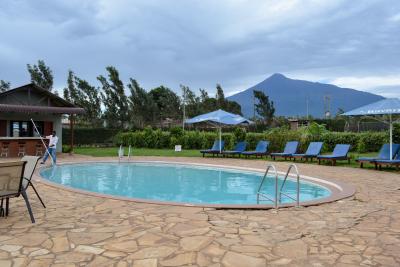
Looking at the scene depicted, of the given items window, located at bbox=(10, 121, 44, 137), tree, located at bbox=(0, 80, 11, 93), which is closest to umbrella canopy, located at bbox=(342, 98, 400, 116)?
window, located at bbox=(10, 121, 44, 137)

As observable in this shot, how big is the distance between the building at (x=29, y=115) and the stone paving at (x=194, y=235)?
1390cm

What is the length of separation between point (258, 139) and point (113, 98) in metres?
20.7

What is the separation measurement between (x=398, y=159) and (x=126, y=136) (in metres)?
20.7

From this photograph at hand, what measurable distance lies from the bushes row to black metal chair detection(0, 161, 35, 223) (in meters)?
15.8

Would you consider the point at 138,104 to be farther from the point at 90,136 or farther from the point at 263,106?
the point at 263,106

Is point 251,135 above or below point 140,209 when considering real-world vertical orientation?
above

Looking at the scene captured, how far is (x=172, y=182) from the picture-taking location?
478 inches

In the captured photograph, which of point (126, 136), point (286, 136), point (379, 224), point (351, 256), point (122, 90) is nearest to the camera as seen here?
point (351, 256)

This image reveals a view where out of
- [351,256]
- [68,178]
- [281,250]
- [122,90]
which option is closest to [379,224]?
[351,256]

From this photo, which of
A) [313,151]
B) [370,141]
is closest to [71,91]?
[313,151]

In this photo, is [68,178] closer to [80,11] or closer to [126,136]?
[80,11]

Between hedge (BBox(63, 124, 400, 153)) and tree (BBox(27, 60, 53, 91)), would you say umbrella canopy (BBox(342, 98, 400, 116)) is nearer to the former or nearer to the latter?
hedge (BBox(63, 124, 400, 153))

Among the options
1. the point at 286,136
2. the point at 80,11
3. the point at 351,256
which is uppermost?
the point at 80,11

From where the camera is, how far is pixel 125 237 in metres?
4.63
